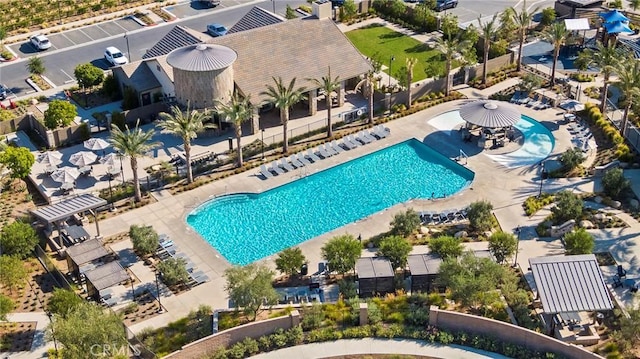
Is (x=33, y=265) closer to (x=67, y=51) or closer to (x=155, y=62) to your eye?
(x=155, y=62)

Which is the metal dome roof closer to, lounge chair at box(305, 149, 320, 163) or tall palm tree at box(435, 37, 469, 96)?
lounge chair at box(305, 149, 320, 163)

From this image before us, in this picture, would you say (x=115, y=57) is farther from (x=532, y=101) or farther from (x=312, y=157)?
(x=532, y=101)

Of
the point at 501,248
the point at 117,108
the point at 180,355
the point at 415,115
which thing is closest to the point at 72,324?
the point at 180,355

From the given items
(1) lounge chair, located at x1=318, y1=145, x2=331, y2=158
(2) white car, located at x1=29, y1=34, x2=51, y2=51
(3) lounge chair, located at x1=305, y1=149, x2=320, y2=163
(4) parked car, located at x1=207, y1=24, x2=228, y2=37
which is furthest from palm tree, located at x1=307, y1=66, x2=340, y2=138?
(2) white car, located at x1=29, y1=34, x2=51, y2=51

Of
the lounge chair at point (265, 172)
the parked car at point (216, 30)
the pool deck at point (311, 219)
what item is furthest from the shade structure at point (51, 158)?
the parked car at point (216, 30)

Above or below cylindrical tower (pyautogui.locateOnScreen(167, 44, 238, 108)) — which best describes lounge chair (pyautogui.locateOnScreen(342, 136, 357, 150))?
below

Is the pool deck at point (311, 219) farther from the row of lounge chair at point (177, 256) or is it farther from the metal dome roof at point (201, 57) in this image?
the metal dome roof at point (201, 57)

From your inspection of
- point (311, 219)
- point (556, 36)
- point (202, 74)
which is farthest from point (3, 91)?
point (556, 36)
